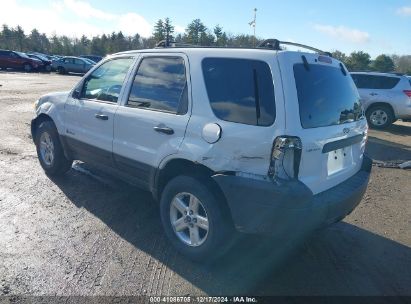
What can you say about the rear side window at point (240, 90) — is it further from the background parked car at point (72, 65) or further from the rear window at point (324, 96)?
the background parked car at point (72, 65)

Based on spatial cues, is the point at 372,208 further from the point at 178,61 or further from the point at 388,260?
the point at 178,61

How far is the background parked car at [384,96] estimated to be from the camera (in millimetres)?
11609

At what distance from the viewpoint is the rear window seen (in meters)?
2.98

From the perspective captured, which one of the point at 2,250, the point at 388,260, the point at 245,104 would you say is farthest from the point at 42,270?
the point at 388,260

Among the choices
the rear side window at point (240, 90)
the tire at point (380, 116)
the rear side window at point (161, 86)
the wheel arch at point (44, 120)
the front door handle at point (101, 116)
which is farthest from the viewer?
the tire at point (380, 116)

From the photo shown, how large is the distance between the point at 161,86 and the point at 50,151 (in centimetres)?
264

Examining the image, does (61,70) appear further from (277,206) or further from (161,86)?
(277,206)

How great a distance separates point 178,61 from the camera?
3.63 m

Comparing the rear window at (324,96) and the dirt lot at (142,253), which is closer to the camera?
the rear window at (324,96)

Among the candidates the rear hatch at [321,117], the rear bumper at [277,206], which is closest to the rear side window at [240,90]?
the rear hatch at [321,117]

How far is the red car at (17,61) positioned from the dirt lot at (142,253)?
3258 centimetres

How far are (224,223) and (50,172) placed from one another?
338cm

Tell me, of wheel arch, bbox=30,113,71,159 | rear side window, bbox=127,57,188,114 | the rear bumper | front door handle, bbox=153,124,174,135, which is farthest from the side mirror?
the rear bumper

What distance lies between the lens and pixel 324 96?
10.6 feet
